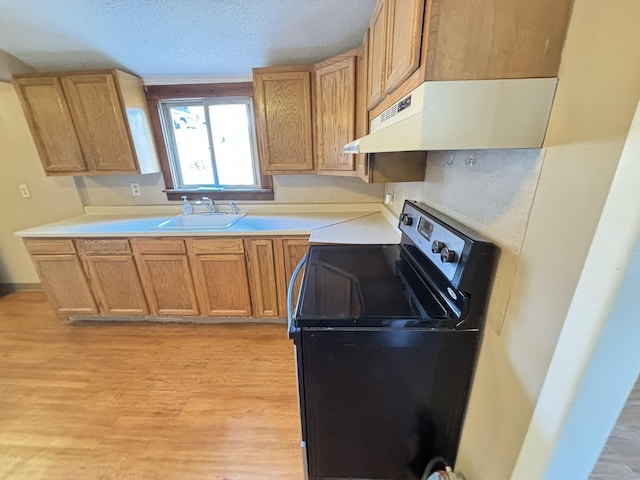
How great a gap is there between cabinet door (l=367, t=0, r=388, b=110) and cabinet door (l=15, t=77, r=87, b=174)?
2458 millimetres

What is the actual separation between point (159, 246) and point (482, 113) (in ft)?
7.75

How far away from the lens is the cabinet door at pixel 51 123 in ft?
7.04

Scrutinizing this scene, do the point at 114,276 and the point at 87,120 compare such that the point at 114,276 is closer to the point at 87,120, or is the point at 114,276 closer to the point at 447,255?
the point at 87,120

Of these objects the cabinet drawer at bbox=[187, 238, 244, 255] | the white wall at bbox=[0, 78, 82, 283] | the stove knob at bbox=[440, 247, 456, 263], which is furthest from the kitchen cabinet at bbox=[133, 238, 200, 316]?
the stove knob at bbox=[440, 247, 456, 263]

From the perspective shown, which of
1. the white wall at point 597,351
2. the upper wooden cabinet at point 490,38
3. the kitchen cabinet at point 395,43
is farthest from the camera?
the kitchen cabinet at point 395,43

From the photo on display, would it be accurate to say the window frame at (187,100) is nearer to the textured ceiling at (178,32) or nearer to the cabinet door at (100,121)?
the textured ceiling at (178,32)

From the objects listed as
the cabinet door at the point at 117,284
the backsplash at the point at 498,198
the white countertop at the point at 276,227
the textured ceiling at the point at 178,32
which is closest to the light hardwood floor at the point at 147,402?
the cabinet door at the point at 117,284

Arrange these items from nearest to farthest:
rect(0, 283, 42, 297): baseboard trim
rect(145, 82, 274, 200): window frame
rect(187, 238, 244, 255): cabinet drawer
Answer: rect(187, 238, 244, 255): cabinet drawer
rect(145, 82, 274, 200): window frame
rect(0, 283, 42, 297): baseboard trim

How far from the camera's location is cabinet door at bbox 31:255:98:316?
230 cm

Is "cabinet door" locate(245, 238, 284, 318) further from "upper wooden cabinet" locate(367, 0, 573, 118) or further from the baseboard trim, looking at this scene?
the baseboard trim

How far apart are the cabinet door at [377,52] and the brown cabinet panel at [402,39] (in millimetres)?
83

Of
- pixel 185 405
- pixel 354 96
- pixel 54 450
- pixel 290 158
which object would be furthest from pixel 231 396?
pixel 354 96

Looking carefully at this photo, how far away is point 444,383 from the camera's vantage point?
38.1 inches

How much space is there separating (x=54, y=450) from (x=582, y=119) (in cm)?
253
